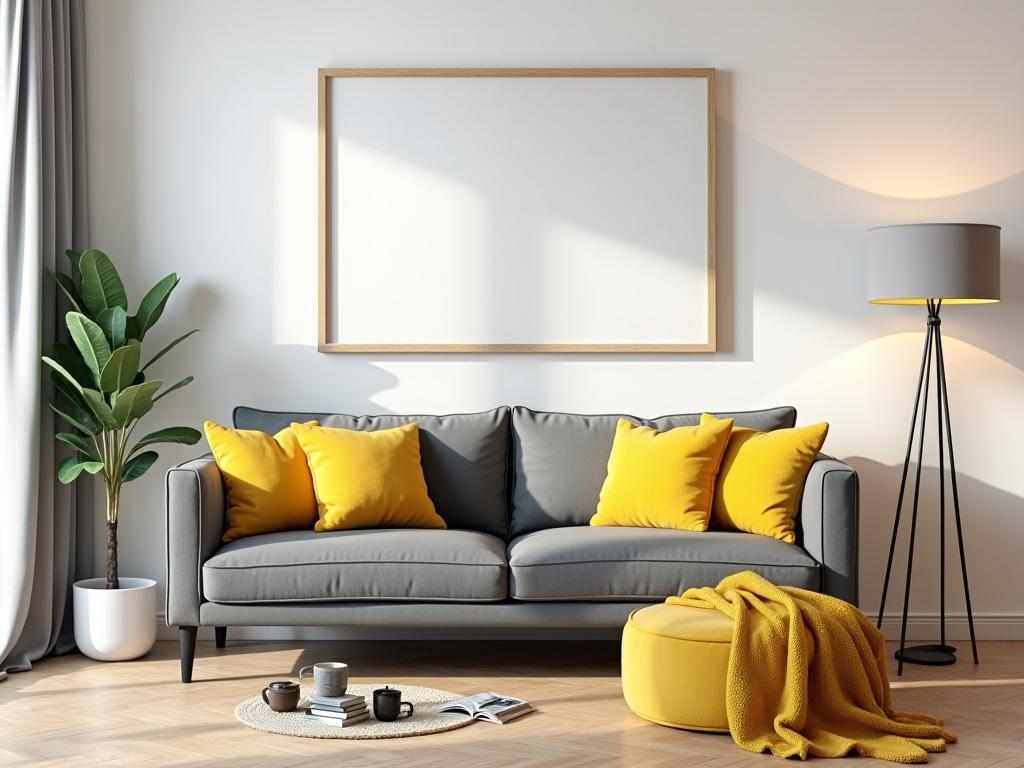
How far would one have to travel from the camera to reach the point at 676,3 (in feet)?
15.1

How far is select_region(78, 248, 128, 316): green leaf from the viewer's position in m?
4.25

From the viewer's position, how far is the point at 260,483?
396cm

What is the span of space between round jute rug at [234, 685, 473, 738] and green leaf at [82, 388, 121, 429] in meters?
1.19

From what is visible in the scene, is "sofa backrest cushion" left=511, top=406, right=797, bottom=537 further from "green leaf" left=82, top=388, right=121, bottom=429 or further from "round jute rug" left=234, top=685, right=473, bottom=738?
"green leaf" left=82, top=388, right=121, bottom=429

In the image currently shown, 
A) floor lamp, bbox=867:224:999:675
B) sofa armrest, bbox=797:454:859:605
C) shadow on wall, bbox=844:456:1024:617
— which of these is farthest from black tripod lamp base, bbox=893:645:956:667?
sofa armrest, bbox=797:454:859:605

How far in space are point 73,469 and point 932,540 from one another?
3271mm

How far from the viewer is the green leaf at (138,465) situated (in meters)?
4.32

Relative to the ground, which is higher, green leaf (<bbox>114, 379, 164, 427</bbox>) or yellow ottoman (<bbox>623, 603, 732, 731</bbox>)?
green leaf (<bbox>114, 379, 164, 427</bbox>)

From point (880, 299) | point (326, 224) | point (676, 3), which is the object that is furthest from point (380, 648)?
point (676, 3)

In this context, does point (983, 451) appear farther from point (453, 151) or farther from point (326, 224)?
point (326, 224)

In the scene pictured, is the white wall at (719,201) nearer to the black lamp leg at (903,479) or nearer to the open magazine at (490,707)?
the black lamp leg at (903,479)

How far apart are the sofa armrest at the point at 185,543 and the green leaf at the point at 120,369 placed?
56 centimetres

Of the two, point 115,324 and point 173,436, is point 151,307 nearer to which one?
point 115,324

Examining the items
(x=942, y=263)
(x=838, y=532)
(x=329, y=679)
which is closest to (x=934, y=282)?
(x=942, y=263)
